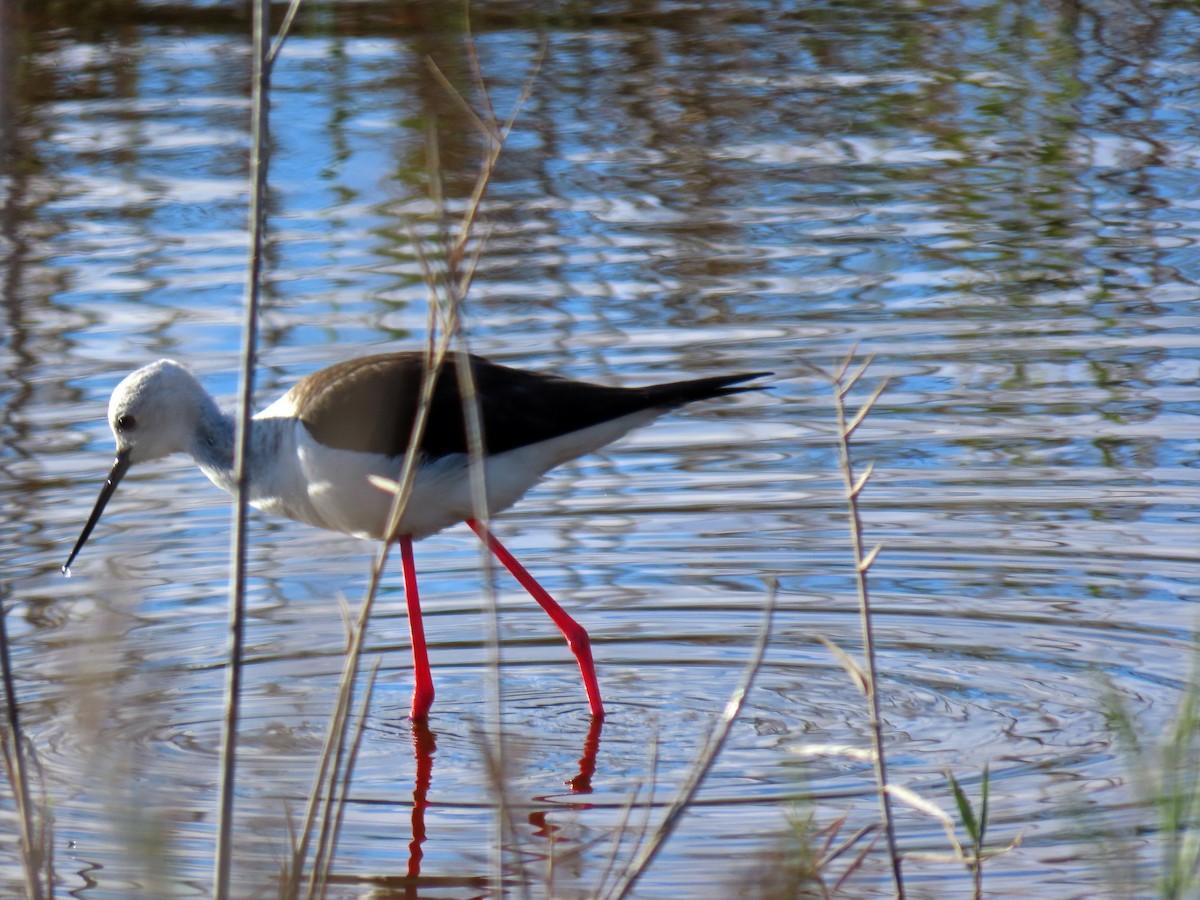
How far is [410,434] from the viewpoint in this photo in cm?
622

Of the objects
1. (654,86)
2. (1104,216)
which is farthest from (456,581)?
(654,86)

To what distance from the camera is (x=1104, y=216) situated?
1132 centimetres

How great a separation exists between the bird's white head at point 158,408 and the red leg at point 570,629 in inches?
41.6

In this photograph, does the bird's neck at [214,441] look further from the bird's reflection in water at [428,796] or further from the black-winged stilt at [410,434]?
the bird's reflection in water at [428,796]

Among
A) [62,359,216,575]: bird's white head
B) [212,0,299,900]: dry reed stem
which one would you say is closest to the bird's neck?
[62,359,216,575]: bird's white head

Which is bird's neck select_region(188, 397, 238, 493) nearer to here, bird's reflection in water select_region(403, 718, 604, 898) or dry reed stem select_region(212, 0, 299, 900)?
bird's reflection in water select_region(403, 718, 604, 898)

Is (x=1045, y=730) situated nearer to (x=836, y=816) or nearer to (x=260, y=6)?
(x=836, y=816)

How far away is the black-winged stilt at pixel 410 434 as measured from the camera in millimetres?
6246

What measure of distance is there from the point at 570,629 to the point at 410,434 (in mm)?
841

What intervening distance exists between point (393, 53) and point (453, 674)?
395 inches

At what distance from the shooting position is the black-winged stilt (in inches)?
246

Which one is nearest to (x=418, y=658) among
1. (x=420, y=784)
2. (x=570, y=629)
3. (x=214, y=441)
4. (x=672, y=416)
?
(x=570, y=629)

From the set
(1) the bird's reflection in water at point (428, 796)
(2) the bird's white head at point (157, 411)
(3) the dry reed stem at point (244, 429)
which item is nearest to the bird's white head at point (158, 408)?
(2) the bird's white head at point (157, 411)

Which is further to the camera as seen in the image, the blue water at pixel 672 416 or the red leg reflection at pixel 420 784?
the blue water at pixel 672 416
